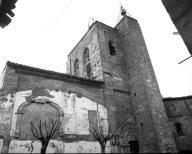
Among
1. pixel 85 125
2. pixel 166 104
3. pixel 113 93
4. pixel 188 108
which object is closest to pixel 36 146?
pixel 85 125

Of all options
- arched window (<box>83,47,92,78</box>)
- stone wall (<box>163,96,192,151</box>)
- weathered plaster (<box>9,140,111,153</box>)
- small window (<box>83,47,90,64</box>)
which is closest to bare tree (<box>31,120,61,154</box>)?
weathered plaster (<box>9,140,111,153</box>)

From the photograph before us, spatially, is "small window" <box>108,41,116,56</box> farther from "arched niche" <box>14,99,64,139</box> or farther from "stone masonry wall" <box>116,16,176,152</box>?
"arched niche" <box>14,99,64,139</box>

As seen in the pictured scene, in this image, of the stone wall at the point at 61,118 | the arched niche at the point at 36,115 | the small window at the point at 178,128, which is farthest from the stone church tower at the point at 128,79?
the arched niche at the point at 36,115

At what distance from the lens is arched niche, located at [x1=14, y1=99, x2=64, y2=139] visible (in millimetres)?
9688

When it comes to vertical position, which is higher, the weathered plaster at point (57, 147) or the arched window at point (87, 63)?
the arched window at point (87, 63)

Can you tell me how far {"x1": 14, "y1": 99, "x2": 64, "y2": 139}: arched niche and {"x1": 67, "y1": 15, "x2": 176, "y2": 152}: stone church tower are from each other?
3.55 meters

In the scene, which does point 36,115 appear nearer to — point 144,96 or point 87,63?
point 144,96

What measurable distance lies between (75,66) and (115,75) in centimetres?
638

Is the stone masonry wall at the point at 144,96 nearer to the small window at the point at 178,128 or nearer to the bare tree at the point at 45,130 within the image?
the small window at the point at 178,128

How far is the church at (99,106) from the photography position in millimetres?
9984

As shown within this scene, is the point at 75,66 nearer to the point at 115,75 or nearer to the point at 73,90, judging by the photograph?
the point at 115,75

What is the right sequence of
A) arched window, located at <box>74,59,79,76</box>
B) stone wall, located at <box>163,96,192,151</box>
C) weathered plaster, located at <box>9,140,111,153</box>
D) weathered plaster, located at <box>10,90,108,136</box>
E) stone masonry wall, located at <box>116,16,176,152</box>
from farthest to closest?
arched window, located at <box>74,59,79,76</box> → stone wall, located at <box>163,96,192,151</box> → stone masonry wall, located at <box>116,16,176,152</box> → weathered plaster, located at <box>10,90,108,136</box> → weathered plaster, located at <box>9,140,111,153</box>

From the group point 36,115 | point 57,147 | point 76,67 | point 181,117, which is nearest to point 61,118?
point 36,115

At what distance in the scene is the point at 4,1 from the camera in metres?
3.97
